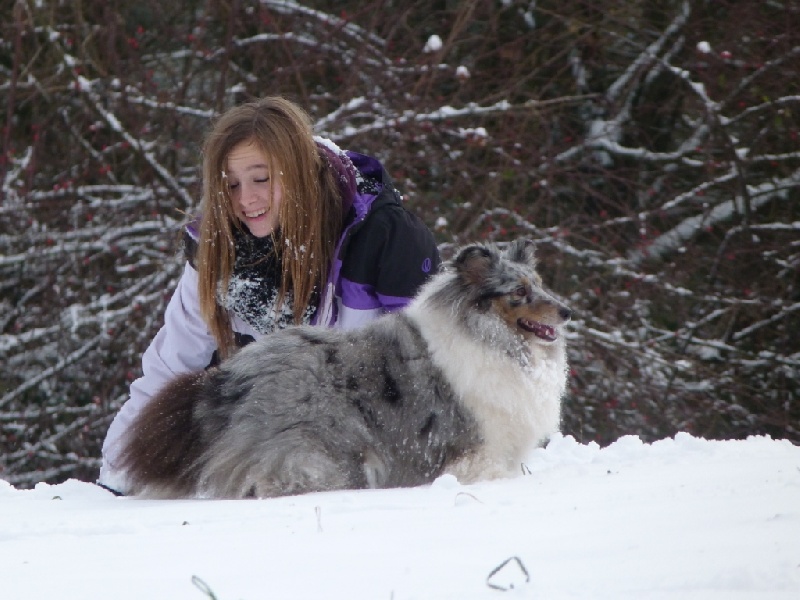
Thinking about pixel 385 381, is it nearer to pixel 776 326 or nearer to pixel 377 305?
pixel 377 305

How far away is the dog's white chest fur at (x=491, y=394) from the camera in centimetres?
401

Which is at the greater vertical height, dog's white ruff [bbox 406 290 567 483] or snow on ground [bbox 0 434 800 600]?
snow on ground [bbox 0 434 800 600]

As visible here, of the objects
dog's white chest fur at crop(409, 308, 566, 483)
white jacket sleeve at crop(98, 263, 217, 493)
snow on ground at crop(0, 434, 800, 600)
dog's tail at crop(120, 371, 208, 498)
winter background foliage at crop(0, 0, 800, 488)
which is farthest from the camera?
winter background foliage at crop(0, 0, 800, 488)

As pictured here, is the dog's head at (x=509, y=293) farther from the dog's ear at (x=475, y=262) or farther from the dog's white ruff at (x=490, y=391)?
the dog's white ruff at (x=490, y=391)

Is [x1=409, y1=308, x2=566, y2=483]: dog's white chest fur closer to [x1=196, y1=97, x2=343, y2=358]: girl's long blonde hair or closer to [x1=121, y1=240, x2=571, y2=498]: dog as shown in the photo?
[x1=121, y1=240, x2=571, y2=498]: dog

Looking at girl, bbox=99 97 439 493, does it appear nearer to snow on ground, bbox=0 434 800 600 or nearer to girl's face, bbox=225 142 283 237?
girl's face, bbox=225 142 283 237

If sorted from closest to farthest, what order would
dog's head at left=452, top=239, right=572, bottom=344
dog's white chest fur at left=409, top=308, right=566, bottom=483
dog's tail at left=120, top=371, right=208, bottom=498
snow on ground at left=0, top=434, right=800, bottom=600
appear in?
1. snow on ground at left=0, top=434, right=800, bottom=600
2. dog's tail at left=120, top=371, right=208, bottom=498
3. dog's white chest fur at left=409, top=308, right=566, bottom=483
4. dog's head at left=452, top=239, right=572, bottom=344

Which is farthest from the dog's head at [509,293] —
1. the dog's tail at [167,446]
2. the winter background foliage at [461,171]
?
the winter background foliage at [461,171]

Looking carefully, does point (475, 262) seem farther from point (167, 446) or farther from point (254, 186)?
point (167, 446)

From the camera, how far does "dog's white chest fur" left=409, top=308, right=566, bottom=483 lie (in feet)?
13.1

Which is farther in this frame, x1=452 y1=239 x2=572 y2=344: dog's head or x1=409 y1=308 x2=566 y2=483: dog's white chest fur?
x1=452 y1=239 x2=572 y2=344: dog's head

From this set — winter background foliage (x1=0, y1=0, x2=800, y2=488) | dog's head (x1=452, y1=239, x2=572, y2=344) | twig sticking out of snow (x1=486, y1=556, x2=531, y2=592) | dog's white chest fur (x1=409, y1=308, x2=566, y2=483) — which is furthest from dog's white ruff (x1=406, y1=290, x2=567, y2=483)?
winter background foliage (x1=0, y1=0, x2=800, y2=488)

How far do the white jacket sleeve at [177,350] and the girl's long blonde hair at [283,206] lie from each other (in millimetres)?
164

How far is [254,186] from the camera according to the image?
14.7 ft
